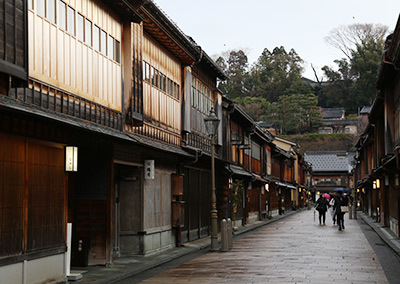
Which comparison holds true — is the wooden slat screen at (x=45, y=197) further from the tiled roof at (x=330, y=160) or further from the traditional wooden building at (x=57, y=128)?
the tiled roof at (x=330, y=160)

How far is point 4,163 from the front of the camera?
1130cm

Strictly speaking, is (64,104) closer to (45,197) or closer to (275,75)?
(45,197)

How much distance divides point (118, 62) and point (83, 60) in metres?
2.57

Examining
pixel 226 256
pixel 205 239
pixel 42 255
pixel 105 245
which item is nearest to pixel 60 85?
pixel 42 255

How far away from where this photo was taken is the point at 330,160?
4311 inches

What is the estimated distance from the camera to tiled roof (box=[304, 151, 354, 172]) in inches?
4235

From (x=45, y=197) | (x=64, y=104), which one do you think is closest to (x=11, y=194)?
(x=45, y=197)

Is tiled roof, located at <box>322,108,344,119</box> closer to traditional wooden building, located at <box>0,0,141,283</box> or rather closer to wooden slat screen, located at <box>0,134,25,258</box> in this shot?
traditional wooden building, located at <box>0,0,141,283</box>

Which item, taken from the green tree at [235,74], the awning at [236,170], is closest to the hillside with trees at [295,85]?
the green tree at [235,74]

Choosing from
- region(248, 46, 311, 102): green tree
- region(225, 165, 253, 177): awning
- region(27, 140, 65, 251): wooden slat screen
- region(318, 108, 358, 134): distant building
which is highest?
region(248, 46, 311, 102): green tree

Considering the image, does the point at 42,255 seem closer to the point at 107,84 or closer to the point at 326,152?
the point at 107,84

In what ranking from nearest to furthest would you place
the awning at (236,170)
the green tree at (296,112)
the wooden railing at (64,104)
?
the wooden railing at (64,104) < the awning at (236,170) < the green tree at (296,112)

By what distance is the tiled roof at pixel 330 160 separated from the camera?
108 m

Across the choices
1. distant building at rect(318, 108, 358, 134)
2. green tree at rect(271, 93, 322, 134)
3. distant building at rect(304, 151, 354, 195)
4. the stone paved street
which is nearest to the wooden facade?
the stone paved street
